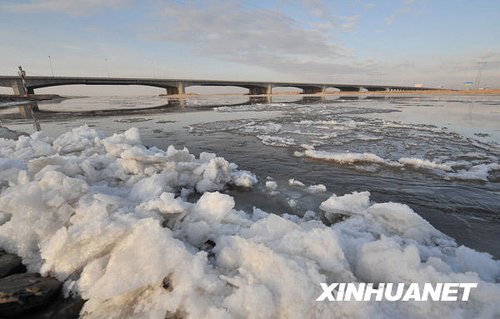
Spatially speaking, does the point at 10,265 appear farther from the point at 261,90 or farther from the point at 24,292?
the point at 261,90

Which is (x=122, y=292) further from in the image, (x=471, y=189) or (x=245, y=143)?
(x=245, y=143)

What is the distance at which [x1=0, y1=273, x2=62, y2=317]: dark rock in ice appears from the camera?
7.19 ft

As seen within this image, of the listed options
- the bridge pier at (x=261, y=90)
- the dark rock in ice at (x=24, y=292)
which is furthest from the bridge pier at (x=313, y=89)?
the dark rock in ice at (x=24, y=292)

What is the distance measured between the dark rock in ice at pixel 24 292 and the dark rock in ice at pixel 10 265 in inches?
8.5

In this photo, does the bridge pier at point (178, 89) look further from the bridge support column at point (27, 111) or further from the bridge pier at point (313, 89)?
the bridge pier at point (313, 89)

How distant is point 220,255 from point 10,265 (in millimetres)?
2178

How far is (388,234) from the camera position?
3.16m

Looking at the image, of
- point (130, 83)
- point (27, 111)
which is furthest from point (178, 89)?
point (27, 111)

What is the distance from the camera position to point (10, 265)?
2664mm

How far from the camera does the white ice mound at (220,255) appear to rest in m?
2.06

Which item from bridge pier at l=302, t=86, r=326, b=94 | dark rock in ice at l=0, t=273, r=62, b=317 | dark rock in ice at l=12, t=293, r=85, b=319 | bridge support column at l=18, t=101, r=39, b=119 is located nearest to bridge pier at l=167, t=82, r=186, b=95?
bridge support column at l=18, t=101, r=39, b=119

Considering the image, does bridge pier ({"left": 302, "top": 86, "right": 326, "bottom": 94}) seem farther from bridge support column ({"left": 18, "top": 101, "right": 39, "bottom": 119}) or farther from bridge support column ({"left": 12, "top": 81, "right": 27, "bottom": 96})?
Result: bridge support column ({"left": 18, "top": 101, "right": 39, "bottom": 119})

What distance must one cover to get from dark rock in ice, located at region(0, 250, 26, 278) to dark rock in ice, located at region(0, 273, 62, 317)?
0.71 ft

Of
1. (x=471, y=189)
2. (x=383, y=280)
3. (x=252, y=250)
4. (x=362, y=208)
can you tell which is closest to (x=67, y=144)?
(x=252, y=250)
